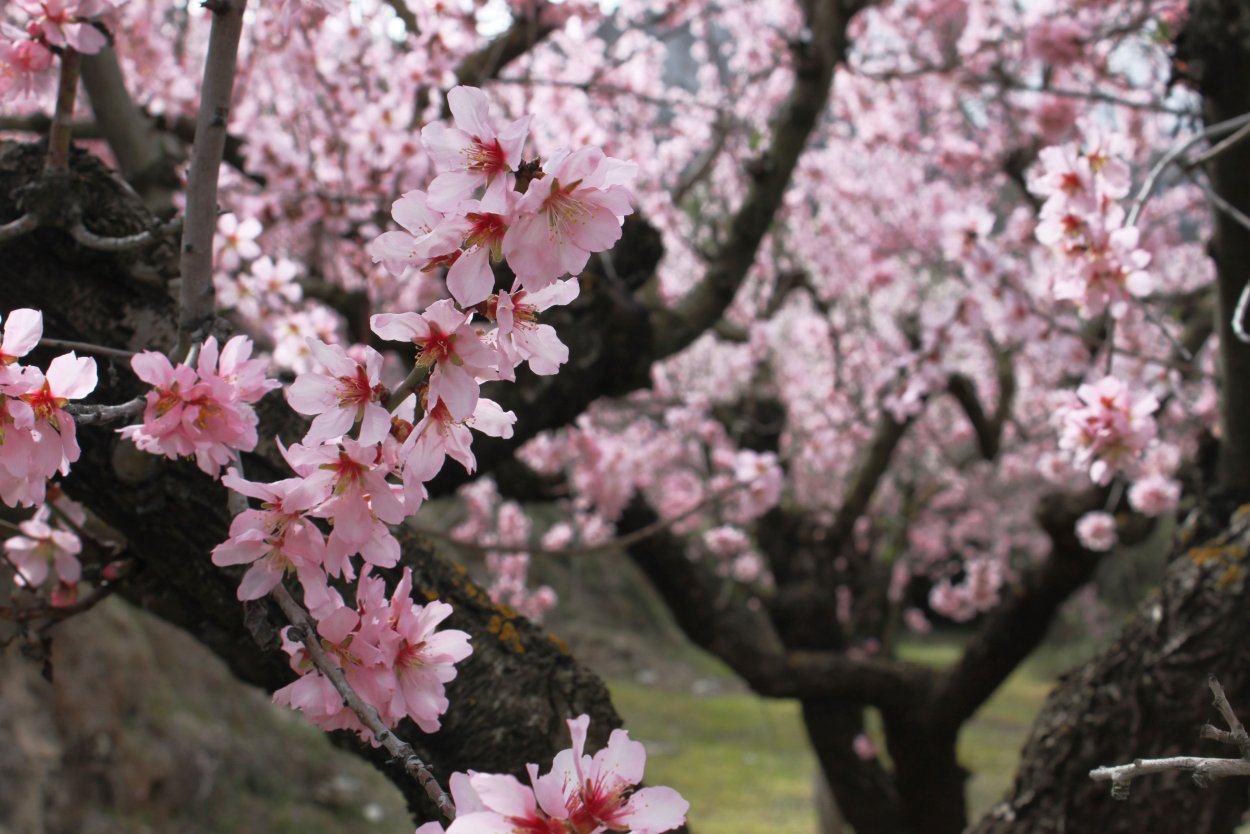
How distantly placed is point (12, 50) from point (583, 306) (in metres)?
1.33

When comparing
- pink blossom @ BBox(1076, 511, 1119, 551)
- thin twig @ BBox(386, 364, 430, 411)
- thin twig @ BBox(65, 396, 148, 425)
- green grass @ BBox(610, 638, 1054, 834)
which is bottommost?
green grass @ BBox(610, 638, 1054, 834)

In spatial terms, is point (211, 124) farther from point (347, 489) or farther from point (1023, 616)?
point (1023, 616)

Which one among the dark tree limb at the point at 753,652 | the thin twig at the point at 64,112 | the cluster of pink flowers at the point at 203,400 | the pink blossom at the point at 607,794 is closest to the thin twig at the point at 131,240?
the thin twig at the point at 64,112

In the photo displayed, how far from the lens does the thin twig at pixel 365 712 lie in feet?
2.20

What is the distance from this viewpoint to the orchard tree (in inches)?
30.7

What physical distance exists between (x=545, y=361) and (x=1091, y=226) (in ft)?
3.86

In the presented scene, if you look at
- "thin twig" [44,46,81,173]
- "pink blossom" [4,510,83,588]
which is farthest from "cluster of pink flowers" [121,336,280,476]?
"pink blossom" [4,510,83,588]

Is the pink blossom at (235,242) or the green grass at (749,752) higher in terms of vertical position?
the pink blossom at (235,242)

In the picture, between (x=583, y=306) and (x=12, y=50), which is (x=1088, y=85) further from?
(x=12, y=50)

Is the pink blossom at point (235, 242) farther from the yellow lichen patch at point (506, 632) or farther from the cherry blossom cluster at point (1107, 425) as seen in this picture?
the cherry blossom cluster at point (1107, 425)

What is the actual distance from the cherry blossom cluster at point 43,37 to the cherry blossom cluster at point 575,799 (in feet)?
→ 3.13

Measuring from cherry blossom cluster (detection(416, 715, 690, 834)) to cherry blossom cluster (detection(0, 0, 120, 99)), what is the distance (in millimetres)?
953

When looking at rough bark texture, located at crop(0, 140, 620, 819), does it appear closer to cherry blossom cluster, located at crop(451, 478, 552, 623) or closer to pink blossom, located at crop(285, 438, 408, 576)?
pink blossom, located at crop(285, 438, 408, 576)

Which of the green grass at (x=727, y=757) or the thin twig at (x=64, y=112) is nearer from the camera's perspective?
the thin twig at (x=64, y=112)
